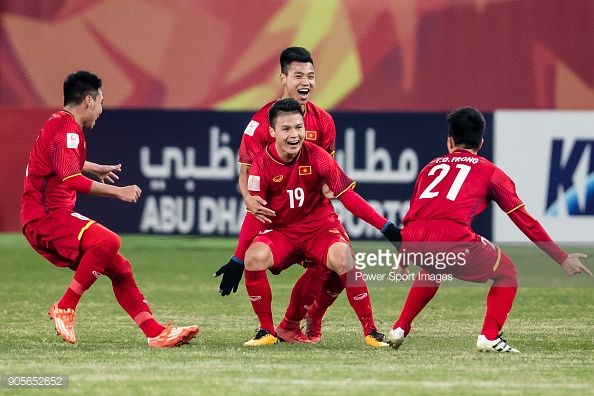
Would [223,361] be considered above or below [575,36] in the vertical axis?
below

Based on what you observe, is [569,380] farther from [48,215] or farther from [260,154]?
[48,215]

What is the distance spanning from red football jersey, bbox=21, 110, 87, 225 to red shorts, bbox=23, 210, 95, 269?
0.16 feet

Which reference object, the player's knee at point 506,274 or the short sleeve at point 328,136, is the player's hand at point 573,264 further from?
the short sleeve at point 328,136

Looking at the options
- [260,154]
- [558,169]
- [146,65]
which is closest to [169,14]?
[146,65]

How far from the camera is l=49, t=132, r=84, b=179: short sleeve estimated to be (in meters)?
7.77

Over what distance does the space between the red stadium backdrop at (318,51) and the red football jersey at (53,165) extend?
42.8 ft

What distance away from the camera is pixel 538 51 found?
21156 millimetres

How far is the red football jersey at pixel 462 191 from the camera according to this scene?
25.4 feet

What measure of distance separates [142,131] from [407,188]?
2879 millimetres

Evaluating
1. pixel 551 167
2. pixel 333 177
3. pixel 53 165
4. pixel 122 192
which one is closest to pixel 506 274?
pixel 333 177

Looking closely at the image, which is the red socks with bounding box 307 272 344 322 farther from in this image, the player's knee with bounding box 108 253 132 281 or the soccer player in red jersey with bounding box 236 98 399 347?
the player's knee with bounding box 108 253 132 281

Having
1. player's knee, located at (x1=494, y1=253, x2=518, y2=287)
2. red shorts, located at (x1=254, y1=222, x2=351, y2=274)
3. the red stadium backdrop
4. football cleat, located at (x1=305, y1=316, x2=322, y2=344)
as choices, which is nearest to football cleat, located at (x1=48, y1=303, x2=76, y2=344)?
red shorts, located at (x1=254, y1=222, x2=351, y2=274)

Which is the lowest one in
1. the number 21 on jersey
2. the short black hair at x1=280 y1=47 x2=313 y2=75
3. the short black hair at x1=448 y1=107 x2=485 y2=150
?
the number 21 on jersey

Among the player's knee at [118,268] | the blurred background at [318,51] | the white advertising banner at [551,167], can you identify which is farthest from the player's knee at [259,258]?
the blurred background at [318,51]
